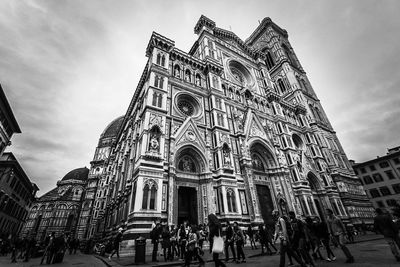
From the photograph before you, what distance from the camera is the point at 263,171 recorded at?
22750mm

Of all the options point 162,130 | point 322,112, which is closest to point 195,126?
point 162,130

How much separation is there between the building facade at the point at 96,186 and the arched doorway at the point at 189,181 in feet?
A: 76.9

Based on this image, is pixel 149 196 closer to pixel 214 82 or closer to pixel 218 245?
pixel 218 245

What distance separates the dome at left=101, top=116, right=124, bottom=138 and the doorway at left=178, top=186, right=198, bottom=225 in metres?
48.4

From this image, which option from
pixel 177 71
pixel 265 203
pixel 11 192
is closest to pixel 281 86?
pixel 177 71

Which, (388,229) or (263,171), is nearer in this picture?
(388,229)

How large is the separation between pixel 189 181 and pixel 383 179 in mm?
46947

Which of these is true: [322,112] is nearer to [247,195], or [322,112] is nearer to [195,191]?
[247,195]

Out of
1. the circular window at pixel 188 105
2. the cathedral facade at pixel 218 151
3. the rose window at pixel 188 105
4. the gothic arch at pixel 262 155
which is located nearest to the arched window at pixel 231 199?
the cathedral facade at pixel 218 151

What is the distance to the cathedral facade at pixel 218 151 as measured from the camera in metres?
15.1

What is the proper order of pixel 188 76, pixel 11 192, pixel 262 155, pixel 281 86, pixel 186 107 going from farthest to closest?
1. pixel 281 86
2. pixel 11 192
3. pixel 262 155
4. pixel 188 76
5. pixel 186 107

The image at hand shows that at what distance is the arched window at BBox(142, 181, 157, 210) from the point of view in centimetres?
1270

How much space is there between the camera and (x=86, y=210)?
44.2 metres

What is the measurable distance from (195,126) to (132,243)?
36.5 ft
